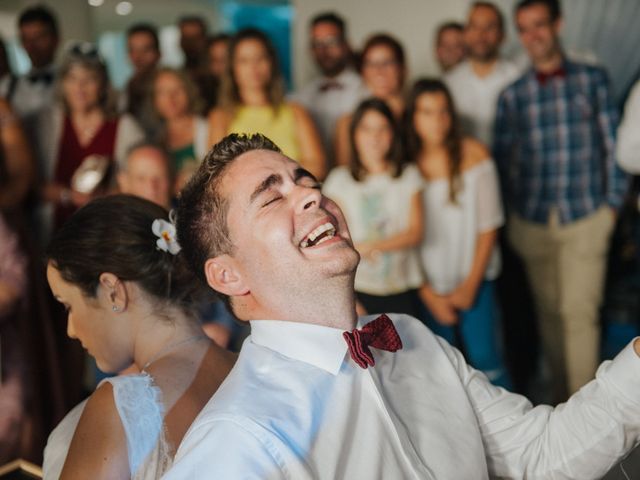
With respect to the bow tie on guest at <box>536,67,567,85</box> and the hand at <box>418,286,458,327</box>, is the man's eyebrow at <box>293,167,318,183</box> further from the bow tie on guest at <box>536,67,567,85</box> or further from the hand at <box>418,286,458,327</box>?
the bow tie on guest at <box>536,67,567,85</box>

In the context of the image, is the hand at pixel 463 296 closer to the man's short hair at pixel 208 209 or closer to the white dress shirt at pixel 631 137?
the white dress shirt at pixel 631 137

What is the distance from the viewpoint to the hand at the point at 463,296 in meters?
1.72

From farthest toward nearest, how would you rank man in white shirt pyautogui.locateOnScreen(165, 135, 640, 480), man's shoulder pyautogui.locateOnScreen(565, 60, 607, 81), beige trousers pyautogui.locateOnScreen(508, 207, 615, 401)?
man's shoulder pyautogui.locateOnScreen(565, 60, 607, 81) < beige trousers pyautogui.locateOnScreen(508, 207, 615, 401) < man in white shirt pyautogui.locateOnScreen(165, 135, 640, 480)

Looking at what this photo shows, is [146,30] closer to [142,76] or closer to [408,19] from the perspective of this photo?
[142,76]

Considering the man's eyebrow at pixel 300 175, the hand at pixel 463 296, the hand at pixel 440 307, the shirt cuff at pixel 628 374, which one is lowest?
the hand at pixel 463 296

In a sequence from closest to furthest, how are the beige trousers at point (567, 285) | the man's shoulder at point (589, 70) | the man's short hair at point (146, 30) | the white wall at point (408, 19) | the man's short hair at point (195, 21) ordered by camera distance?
the beige trousers at point (567, 285) < the man's short hair at point (146, 30) < the man's shoulder at point (589, 70) < the man's short hair at point (195, 21) < the white wall at point (408, 19)

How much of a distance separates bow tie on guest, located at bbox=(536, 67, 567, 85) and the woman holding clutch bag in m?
1.33

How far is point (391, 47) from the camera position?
2.71 m

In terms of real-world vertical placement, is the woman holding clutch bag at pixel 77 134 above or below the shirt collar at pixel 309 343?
above

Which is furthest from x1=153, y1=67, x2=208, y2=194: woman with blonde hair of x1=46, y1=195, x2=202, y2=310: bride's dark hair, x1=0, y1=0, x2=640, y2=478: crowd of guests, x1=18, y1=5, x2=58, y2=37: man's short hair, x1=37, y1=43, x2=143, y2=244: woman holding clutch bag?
x1=46, y1=195, x2=202, y2=310: bride's dark hair

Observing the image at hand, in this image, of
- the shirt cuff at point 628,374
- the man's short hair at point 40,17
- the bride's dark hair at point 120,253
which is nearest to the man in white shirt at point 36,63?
the man's short hair at point 40,17

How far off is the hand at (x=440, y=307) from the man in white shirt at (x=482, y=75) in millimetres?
1392

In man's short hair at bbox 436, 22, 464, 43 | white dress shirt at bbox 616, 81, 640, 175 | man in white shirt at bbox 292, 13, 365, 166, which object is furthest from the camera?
man's short hair at bbox 436, 22, 464, 43

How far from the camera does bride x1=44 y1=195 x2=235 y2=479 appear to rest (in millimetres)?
906
